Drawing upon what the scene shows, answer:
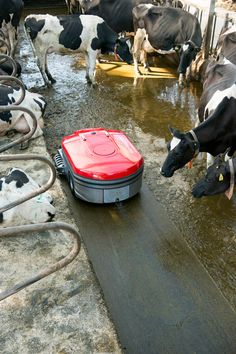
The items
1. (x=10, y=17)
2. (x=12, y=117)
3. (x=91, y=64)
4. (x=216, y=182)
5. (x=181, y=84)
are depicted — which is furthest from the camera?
(x=10, y=17)

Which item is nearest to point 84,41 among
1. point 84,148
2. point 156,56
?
point 156,56

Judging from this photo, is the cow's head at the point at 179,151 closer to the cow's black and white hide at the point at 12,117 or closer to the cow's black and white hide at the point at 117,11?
the cow's black and white hide at the point at 12,117

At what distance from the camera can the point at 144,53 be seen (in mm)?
9391

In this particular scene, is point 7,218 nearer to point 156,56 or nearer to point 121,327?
point 121,327

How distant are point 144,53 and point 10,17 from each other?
322 cm

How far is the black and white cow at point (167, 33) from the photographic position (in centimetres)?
839

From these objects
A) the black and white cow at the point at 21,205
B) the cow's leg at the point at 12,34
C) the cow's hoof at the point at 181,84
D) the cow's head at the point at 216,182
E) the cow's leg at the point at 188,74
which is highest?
the black and white cow at the point at 21,205

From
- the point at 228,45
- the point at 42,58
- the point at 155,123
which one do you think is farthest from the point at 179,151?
the point at 42,58

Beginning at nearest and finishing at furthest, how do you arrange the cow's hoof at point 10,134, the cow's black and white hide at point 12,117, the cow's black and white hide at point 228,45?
the cow's black and white hide at point 12,117, the cow's hoof at point 10,134, the cow's black and white hide at point 228,45

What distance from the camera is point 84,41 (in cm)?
832

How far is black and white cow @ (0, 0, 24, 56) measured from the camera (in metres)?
9.16

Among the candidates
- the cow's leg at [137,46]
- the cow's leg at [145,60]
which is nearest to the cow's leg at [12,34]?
the cow's leg at [137,46]

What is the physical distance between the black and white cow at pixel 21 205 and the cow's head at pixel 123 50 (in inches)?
213

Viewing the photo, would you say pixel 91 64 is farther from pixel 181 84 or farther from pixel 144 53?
pixel 181 84
